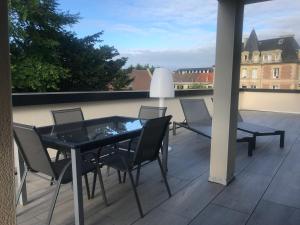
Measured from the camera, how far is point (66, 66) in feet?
51.1

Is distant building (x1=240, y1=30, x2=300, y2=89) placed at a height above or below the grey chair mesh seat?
above

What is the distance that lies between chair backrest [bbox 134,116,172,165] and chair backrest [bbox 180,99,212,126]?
252 cm

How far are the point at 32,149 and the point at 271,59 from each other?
36.9 m

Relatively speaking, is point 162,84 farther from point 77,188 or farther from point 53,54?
point 53,54

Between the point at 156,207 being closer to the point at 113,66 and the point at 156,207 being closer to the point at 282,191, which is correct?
the point at 282,191

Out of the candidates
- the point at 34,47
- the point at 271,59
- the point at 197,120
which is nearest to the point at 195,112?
the point at 197,120

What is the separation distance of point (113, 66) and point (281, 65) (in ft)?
80.4

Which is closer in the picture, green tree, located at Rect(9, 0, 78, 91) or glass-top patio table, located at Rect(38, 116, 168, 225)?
glass-top patio table, located at Rect(38, 116, 168, 225)

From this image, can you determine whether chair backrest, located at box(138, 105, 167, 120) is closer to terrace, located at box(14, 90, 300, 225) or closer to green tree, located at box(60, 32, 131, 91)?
terrace, located at box(14, 90, 300, 225)

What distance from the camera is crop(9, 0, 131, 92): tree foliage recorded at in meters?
13.2

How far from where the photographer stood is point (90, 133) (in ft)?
8.55

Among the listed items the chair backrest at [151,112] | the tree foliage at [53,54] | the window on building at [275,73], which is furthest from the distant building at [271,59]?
the chair backrest at [151,112]

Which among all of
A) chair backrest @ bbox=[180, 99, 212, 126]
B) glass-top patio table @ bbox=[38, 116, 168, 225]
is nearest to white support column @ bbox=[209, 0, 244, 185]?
glass-top patio table @ bbox=[38, 116, 168, 225]

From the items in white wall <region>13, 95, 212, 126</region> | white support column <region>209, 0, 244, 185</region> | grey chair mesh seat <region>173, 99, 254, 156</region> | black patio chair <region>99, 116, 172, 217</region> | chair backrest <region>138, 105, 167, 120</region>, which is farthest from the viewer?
grey chair mesh seat <region>173, 99, 254, 156</region>
